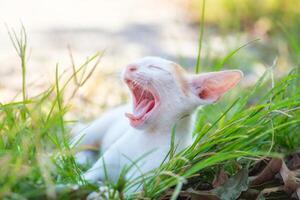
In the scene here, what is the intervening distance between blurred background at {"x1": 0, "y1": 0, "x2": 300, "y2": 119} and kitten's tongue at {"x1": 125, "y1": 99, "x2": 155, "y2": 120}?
2032 millimetres

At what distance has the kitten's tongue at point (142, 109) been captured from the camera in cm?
Result: 293

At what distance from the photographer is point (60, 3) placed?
830 centimetres

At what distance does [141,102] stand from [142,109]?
0.06 metres

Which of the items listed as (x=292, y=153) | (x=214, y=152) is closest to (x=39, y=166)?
(x=214, y=152)

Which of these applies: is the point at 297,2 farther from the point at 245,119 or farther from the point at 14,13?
the point at 245,119

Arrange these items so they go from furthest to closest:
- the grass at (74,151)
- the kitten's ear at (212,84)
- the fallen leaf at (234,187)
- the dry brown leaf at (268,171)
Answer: the kitten's ear at (212,84)
the dry brown leaf at (268,171)
the fallen leaf at (234,187)
the grass at (74,151)

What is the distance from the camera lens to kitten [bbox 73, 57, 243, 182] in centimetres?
294

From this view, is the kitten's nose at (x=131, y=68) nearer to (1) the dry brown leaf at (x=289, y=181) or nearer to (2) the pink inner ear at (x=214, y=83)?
(2) the pink inner ear at (x=214, y=83)

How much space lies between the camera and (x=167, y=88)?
2982 millimetres

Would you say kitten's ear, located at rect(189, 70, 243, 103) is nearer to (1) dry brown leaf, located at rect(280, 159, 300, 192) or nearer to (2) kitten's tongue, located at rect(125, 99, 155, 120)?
(2) kitten's tongue, located at rect(125, 99, 155, 120)

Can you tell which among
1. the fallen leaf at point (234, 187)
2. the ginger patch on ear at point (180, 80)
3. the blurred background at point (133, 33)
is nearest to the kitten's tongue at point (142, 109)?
the ginger patch on ear at point (180, 80)

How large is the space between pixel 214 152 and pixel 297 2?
4996mm

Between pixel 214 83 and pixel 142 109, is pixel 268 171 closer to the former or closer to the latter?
pixel 214 83

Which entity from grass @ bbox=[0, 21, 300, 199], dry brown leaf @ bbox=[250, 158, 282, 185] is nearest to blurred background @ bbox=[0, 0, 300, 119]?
grass @ bbox=[0, 21, 300, 199]
